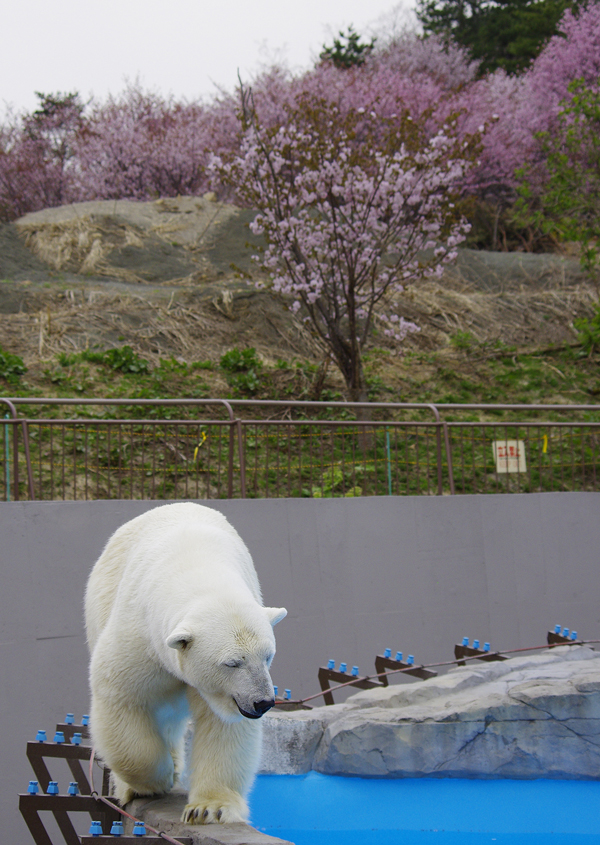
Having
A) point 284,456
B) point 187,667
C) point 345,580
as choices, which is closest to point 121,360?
point 284,456

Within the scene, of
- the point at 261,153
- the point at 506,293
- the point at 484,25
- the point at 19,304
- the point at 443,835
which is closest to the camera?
the point at 443,835

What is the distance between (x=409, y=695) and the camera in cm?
566

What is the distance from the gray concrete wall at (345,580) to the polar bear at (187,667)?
2.94 meters

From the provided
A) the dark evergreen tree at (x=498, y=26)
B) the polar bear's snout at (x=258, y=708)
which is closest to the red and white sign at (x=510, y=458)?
the polar bear's snout at (x=258, y=708)

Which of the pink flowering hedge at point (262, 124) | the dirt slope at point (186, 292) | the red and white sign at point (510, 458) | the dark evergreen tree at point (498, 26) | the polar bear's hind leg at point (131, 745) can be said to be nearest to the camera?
the polar bear's hind leg at point (131, 745)

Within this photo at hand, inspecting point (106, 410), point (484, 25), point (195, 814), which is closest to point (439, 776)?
point (195, 814)

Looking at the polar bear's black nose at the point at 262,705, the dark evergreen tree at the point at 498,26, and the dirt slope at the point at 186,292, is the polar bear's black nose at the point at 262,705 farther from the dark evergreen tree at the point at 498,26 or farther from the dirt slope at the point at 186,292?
the dark evergreen tree at the point at 498,26

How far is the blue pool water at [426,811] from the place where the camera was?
14.9 feet

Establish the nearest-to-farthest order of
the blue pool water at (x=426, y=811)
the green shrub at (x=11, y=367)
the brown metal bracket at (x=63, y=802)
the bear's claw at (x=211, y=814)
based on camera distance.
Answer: the bear's claw at (x=211, y=814), the brown metal bracket at (x=63, y=802), the blue pool water at (x=426, y=811), the green shrub at (x=11, y=367)

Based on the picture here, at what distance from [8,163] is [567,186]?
20.4 meters

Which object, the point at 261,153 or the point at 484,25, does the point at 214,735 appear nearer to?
the point at 261,153

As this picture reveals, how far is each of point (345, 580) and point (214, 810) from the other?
4.51m

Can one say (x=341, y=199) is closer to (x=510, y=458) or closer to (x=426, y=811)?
(x=510, y=458)

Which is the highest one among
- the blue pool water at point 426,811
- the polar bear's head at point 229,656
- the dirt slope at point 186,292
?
the dirt slope at point 186,292
